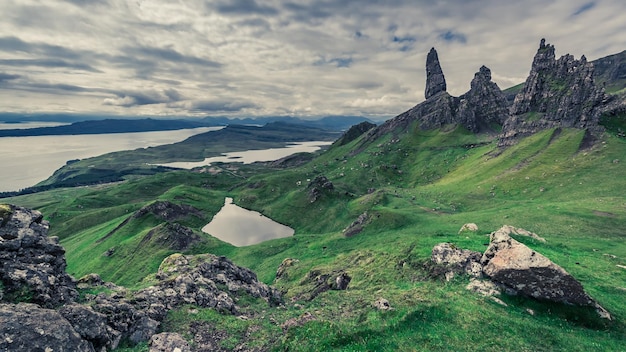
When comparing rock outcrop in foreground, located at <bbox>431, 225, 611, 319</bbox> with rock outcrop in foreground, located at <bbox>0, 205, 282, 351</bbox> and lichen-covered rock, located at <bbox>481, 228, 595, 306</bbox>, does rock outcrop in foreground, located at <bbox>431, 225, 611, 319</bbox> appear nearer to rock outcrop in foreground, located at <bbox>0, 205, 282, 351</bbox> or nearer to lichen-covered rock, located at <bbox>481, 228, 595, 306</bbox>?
lichen-covered rock, located at <bbox>481, 228, 595, 306</bbox>

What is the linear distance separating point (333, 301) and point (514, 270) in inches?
758

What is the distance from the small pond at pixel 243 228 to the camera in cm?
13125

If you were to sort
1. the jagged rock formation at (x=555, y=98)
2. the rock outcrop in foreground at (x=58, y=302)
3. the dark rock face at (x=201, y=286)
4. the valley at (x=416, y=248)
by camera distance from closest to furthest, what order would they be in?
the rock outcrop in foreground at (x=58, y=302), the valley at (x=416, y=248), the dark rock face at (x=201, y=286), the jagged rock formation at (x=555, y=98)

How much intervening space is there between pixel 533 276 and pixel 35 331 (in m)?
39.9

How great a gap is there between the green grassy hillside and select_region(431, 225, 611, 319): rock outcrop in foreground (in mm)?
1030

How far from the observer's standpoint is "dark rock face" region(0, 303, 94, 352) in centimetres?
1897

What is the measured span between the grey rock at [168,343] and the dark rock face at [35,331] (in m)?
4.01

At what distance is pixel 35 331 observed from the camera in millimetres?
19891

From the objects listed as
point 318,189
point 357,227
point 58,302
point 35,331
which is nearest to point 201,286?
point 58,302

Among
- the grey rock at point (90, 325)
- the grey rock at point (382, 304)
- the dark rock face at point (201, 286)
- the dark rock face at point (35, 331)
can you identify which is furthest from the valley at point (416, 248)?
the dark rock face at point (35, 331)

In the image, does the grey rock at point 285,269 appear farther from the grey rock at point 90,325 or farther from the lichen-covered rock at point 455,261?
the grey rock at point 90,325

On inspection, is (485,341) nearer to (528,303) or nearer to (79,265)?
(528,303)

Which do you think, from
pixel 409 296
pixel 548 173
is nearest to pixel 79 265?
pixel 409 296

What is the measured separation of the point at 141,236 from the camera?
108125 millimetres
